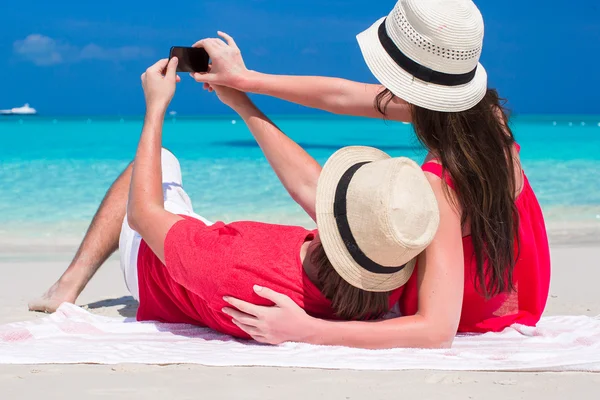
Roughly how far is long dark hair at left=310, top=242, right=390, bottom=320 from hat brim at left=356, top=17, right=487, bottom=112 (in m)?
0.56

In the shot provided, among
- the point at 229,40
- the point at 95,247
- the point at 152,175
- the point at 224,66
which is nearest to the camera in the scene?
the point at 152,175

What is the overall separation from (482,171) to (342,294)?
59 centimetres

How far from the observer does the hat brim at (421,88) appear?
252cm

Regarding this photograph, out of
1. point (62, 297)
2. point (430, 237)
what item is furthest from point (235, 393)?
point (62, 297)

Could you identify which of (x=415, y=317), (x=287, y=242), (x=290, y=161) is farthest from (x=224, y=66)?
(x=415, y=317)

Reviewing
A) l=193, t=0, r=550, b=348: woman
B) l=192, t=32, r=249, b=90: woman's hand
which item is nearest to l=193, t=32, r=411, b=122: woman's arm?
l=192, t=32, r=249, b=90: woman's hand

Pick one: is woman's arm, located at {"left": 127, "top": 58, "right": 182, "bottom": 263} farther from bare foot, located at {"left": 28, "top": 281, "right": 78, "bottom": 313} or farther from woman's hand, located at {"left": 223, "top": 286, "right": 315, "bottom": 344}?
bare foot, located at {"left": 28, "top": 281, "right": 78, "bottom": 313}

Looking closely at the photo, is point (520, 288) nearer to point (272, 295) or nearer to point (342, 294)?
point (342, 294)

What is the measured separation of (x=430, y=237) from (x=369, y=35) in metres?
0.80

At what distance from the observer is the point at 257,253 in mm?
2598

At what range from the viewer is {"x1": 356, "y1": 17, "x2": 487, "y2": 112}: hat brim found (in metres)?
2.52

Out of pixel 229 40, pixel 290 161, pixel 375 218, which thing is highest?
pixel 229 40

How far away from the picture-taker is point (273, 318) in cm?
258

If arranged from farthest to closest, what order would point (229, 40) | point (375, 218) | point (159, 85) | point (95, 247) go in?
point (95, 247), point (229, 40), point (159, 85), point (375, 218)
